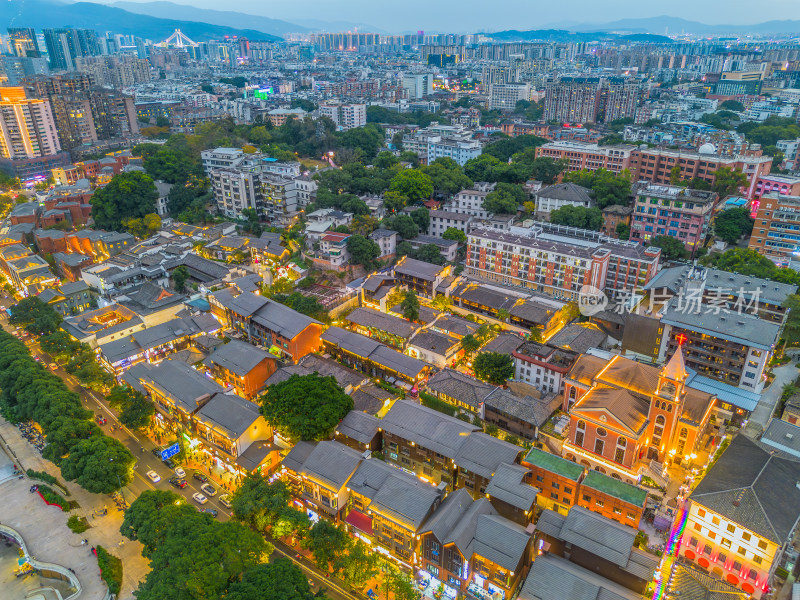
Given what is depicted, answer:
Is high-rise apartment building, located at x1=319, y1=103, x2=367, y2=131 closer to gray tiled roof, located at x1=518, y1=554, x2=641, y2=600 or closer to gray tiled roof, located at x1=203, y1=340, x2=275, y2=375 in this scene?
gray tiled roof, located at x1=203, y1=340, x2=275, y2=375

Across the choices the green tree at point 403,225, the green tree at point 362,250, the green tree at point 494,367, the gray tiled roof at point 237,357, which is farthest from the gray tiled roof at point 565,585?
the green tree at point 403,225

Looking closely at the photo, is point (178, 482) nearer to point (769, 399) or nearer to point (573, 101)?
point (769, 399)

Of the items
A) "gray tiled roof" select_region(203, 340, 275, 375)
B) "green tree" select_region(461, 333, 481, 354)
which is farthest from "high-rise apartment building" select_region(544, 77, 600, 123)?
"gray tiled roof" select_region(203, 340, 275, 375)

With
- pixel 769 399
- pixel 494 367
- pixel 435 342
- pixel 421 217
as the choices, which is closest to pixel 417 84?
pixel 421 217

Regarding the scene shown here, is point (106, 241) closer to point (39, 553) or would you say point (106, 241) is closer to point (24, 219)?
point (24, 219)

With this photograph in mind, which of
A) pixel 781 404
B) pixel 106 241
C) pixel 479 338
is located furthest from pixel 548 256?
pixel 106 241

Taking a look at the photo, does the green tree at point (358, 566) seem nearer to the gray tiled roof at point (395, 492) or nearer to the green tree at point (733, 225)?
the gray tiled roof at point (395, 492)
